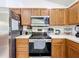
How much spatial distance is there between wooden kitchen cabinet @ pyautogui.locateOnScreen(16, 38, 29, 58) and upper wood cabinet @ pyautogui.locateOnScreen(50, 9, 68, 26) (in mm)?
1441

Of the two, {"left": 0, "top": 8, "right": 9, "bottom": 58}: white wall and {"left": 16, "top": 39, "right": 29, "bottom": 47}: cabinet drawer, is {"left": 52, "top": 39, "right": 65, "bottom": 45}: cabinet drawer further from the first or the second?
{"left": 0, "top": 8, "right": 9, "bottom": 58}: white wall

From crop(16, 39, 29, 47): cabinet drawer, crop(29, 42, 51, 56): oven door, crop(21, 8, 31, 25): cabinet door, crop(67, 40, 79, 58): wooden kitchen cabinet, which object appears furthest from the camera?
crop(21, 8, 31, 25): cabinet door

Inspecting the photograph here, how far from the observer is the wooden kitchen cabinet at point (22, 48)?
439cm

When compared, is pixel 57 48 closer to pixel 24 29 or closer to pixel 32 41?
pixel 32 41

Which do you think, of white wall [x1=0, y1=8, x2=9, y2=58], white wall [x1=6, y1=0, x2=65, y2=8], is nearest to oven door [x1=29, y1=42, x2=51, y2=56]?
white wall [x1=0, y1=8, x2=9, y2=58]

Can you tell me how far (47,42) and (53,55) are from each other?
46 centimetres

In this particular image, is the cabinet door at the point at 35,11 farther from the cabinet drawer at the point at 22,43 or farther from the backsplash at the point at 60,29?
the cabinet drawer at the point at 22,43

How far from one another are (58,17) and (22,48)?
1.90 metres

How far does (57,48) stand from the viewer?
4.47 meters

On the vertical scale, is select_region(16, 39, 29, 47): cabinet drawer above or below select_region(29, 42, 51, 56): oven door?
above

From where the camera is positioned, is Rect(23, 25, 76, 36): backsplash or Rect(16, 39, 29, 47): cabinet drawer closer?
Rect(16, 39, 29, 47): cabinet drawer

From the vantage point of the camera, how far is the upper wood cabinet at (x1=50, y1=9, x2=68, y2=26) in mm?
5320

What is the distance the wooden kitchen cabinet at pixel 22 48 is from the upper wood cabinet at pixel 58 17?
4.73ft

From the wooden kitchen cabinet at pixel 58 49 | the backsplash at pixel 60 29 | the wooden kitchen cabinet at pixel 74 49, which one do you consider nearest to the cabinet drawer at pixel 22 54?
the wooden kitchen cabinet at pixel 58 49
